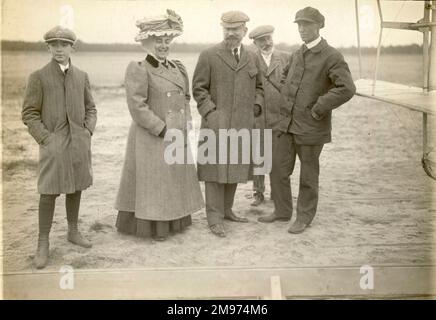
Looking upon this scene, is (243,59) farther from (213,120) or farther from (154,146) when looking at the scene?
(154,146)

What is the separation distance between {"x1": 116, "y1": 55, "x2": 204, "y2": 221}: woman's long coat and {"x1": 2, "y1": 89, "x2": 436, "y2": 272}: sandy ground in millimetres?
320

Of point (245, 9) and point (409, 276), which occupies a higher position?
point (245, 9)

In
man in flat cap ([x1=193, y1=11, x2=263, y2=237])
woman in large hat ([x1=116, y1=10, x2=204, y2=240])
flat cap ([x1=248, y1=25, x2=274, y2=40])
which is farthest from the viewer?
flat cap ([x1=248, y1=25, x2=274, y2=40])

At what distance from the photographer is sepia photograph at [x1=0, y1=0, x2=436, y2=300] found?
391cm

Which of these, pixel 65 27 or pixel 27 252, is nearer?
pixel 65 27

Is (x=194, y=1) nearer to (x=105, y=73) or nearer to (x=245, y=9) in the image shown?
(x=245, y=9)

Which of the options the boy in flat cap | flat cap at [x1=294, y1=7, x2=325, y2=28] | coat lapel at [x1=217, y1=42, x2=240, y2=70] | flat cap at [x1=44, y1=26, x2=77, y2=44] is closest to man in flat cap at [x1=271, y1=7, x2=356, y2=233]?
flat cap at [x1=294, y1=7, x2=325, y2=28]

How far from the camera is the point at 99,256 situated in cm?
436

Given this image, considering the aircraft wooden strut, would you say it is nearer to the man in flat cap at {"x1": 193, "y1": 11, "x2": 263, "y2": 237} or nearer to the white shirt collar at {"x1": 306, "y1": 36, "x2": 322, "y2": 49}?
the white shirt collar at {"x1": 306, "y1": 36, "x2": 322, "y2": 49}

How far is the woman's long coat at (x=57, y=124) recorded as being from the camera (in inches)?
160
